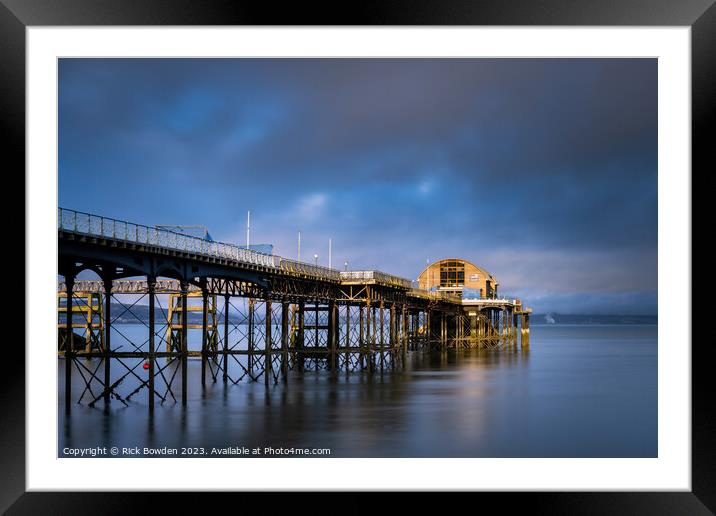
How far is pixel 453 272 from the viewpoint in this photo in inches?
4190

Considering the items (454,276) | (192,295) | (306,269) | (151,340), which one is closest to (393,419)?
(151,340)

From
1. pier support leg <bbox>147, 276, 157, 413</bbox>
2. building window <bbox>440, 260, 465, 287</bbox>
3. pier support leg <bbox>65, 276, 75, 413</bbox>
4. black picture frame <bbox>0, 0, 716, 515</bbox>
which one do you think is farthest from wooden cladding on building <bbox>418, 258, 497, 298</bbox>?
black picture frame <bbox>0, 0, 716, 515</bbox>

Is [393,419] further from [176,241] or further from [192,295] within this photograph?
[192,295]

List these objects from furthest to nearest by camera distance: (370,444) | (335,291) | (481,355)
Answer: (481,355)
(335,291)
(370,444)

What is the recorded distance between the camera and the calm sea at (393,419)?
2675 cm

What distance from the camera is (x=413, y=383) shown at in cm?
4947
